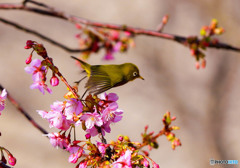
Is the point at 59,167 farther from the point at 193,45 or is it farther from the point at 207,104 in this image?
the point at 193,45

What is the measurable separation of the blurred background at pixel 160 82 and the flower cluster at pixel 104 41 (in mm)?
3234

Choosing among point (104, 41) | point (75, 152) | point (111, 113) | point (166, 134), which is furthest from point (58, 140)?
point (104, 41)

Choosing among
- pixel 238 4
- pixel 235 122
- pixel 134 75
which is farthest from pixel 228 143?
pixel 134 75

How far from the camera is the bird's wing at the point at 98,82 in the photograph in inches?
43.9

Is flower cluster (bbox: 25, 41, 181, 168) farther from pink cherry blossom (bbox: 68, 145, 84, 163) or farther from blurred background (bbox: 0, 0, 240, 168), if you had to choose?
blurred background (bbox: 0, 0, 240, 168)

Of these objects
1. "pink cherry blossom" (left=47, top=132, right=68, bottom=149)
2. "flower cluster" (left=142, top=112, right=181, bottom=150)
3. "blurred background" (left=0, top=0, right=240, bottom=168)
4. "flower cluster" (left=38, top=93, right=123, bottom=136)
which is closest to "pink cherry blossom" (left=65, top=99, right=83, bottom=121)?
"flower cluster" (left=38, top=93, right=123, bottom=136)

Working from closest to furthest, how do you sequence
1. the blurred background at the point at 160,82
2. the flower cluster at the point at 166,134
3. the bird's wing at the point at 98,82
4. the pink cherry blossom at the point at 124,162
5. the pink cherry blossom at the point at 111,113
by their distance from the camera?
the pink cherry blossom at the point at 124,162
the pink cherry blossom at the point at 111,113
the bird's wing at the point at 98,82
the flower cluster at the point at 166,134
the blurred background at the point at 160,82

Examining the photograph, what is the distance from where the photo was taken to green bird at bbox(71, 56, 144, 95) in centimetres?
114

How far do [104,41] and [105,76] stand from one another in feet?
3.24

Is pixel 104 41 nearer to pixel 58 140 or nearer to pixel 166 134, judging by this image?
pixel 166 134

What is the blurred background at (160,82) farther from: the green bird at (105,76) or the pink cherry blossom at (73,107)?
the pink cherry blossom at (73,107)

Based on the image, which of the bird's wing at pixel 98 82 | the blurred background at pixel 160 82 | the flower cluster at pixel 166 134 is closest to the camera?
the bird's wing at pixel 98 82

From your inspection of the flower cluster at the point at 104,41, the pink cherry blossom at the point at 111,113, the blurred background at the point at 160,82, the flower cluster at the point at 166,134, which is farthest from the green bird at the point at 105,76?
the blurred background at the point at 160,82

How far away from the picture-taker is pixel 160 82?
581cm
